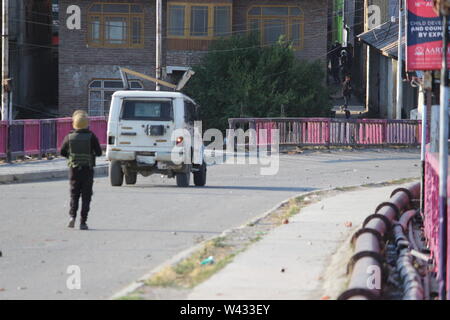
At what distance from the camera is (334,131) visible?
37.8 m

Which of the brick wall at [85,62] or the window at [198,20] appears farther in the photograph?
the brick wall at [85,62]

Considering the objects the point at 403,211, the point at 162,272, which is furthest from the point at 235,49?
the point at 162,272

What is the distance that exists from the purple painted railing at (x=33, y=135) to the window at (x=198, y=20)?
17822 millimetres

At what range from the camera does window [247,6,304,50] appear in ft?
165

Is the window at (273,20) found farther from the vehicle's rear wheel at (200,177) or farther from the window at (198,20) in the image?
the vehicle's rear wheel at (200,177)

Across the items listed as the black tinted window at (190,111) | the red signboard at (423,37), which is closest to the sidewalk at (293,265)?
the red signboard at (423,37)

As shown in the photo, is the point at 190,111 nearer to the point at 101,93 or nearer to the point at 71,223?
the point at 71,223

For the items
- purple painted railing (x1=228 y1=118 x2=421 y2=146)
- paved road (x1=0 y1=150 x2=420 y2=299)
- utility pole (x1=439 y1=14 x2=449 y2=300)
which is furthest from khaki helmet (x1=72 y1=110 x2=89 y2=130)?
purple painted railing (x1=228 y1=118 x2=421 y2=146)

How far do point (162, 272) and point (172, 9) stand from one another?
40414 mm

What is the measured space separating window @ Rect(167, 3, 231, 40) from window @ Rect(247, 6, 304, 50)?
4.24 ft

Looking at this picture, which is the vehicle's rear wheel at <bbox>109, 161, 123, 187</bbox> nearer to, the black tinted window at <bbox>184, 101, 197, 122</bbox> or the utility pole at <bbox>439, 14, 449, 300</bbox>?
the black tinted window at <bbox>184, 101, 197, 122</bbox>

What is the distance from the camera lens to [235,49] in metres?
47.1

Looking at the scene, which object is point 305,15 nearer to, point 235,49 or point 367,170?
point 235,49

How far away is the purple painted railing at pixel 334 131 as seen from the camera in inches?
1463
